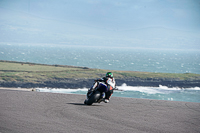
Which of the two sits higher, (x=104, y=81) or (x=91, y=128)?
(x=104, y=81)

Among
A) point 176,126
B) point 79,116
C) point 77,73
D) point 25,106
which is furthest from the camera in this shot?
point 77,73

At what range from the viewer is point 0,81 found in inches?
1976

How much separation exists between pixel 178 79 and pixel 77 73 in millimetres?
24557

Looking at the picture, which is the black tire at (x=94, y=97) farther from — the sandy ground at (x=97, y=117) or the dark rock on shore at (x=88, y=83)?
the dark rock on shore at (x=88, y=83)

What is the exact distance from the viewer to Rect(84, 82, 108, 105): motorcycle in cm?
1288

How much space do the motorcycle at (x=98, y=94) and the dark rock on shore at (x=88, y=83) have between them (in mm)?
39320

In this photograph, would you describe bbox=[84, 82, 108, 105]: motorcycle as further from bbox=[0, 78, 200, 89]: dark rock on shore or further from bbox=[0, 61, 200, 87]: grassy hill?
bbox=[0, 61, 200, 87]: grassy hill

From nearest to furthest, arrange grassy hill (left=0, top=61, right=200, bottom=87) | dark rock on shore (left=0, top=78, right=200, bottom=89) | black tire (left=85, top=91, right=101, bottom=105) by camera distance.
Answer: black tire (left=85, top=91, right=101, bottom=105)
dark rock on shore (left=0, top=78, right=200, bottom=89)
grassy hill (left=0, top=61, right=200, bottom=87)

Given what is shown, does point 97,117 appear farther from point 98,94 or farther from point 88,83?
point 88,83

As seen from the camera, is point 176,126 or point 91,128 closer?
point 91,128

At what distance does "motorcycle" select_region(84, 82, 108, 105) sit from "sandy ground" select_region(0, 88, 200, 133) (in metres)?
0.65

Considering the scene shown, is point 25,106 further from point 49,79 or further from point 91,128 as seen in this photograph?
point 49,79

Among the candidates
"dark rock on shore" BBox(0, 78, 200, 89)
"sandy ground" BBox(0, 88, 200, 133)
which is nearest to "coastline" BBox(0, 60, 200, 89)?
"dark rock on shore" BBox(0, 78, 200, 89)

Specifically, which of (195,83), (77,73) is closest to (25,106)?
(77,73)
